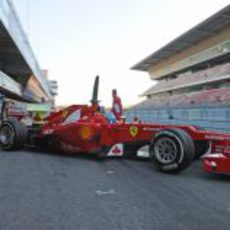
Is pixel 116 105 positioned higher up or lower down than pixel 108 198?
higher up

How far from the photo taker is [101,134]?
9219 mm

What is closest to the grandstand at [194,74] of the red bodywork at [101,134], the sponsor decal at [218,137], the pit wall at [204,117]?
the pit wall at [204,117]

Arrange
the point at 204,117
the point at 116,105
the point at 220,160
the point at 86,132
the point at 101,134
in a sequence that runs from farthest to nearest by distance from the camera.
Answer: the point at 204,117, the point at 116,105, the point at 86,132, the point at 101,134, the point at 220,160

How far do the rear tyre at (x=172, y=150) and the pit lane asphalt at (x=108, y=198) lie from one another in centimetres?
20

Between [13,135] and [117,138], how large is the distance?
9.32ft

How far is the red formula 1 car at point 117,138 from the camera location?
23.8 feet

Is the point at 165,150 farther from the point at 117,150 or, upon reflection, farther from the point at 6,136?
the point at 6,136

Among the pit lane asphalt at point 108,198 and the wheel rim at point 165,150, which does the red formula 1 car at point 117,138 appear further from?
the pit lane asphalt at point 108,198

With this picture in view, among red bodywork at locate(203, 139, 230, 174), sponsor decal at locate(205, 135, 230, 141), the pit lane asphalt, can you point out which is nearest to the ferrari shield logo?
the pit lane asphalt

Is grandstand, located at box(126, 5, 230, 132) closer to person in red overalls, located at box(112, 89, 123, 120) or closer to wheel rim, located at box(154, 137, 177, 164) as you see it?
person in red overalls, located at box(112, 89, 123, 120)

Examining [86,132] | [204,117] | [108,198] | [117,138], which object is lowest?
[108,198]

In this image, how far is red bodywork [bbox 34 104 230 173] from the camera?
23.7 ft

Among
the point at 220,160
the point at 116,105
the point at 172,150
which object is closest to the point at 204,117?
the point at 116,105

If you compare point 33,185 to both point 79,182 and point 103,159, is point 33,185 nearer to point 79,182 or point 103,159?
point 79,182
